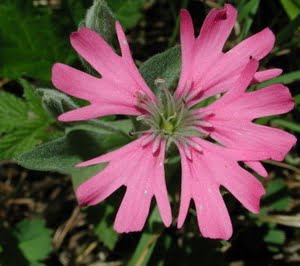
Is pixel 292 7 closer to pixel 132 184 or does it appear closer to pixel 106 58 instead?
pixel 106 58

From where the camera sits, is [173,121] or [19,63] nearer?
[173,121]

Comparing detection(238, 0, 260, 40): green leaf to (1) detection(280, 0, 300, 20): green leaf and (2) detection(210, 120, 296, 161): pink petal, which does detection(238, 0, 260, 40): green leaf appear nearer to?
(1) detection(280, 0, 300, 20): green leaf

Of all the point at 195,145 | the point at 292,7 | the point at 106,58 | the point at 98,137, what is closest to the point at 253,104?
the point at 195,145

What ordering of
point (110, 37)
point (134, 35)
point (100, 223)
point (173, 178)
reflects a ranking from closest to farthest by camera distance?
1. point (110, 37)
2. point (173, 178)
3. point (100, 223)
4. point (134, 35)

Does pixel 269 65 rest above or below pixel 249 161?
above

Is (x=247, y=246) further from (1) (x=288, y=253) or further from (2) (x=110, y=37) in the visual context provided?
(2) (x=110, y=37)

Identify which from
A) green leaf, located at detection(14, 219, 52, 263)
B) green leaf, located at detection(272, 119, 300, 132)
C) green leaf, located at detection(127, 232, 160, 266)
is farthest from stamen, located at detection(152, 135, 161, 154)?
green leaf, located at detection(14, 219, 52, 263)

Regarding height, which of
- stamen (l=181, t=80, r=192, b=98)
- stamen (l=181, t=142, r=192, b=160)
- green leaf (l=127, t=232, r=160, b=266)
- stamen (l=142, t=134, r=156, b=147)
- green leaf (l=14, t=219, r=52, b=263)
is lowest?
green leaf (l=127, t=232, r=160, b=266)

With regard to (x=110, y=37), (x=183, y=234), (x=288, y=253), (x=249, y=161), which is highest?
(x=110, y=37)

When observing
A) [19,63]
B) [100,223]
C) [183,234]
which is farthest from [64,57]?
[183,234]
